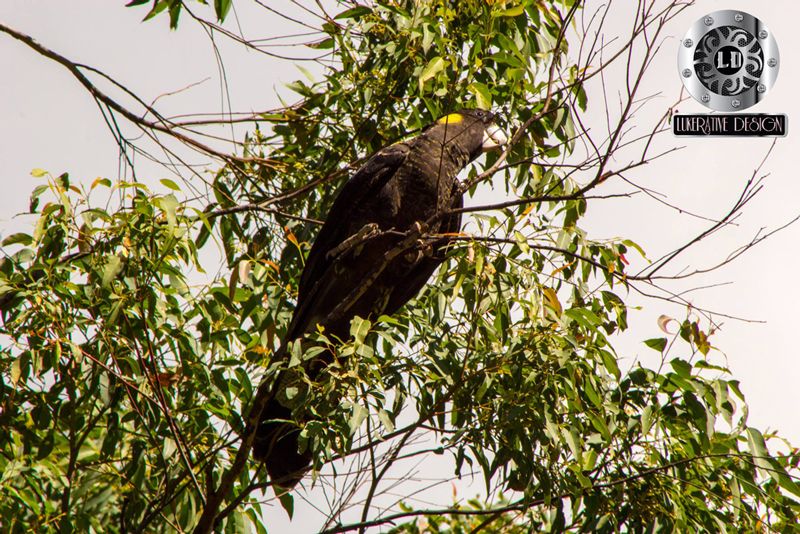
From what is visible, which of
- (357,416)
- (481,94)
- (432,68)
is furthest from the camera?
(481,94)

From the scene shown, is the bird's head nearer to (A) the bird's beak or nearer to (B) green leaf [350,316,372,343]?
(A) the bird's beak

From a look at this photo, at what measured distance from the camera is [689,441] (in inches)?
101

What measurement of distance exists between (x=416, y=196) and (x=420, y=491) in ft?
4.21

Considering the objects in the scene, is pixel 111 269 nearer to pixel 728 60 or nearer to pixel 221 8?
pixel 221 8

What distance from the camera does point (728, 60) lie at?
3.51 m

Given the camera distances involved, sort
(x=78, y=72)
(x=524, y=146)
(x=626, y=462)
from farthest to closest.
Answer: (x=524, y=146)
(x=626, y=462)
(x=78, y=72)

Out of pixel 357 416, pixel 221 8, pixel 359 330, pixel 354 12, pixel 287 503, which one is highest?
pixel 354 12

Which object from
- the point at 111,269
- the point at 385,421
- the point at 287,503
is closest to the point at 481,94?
the point at 385,421

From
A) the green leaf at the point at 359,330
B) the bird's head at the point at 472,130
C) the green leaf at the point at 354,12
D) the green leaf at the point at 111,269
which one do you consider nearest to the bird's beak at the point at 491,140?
the bird's head at the point at 472,130

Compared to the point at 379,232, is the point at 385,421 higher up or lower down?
lower down

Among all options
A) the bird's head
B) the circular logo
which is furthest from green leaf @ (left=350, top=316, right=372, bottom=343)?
the circular logo

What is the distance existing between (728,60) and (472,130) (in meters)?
1.27

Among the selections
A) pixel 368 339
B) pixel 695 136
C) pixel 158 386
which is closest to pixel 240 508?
pixel 158 386

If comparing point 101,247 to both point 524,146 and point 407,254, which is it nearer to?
point 407,254
